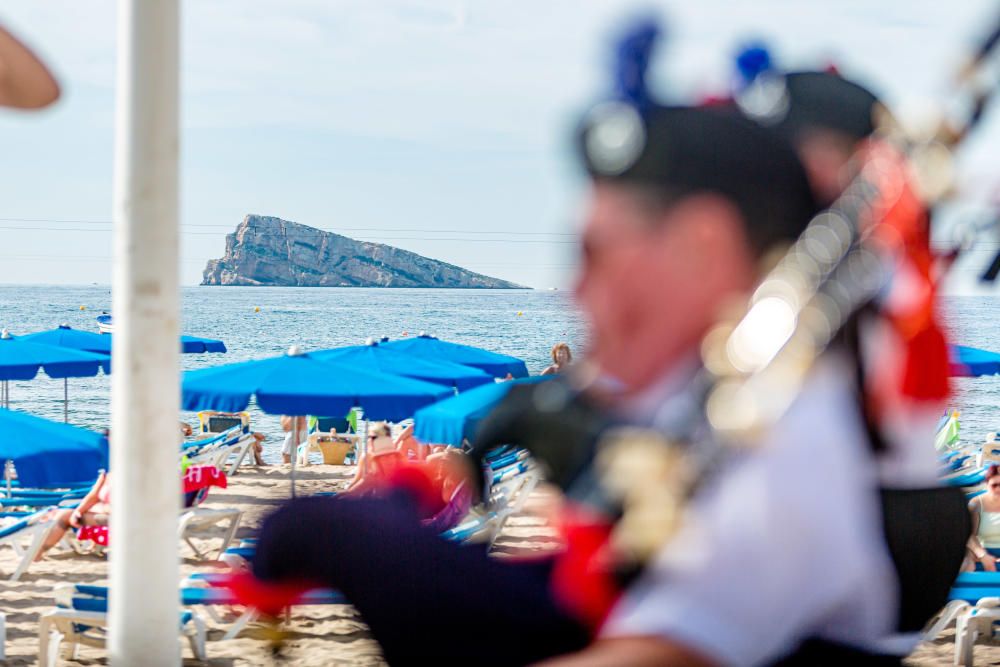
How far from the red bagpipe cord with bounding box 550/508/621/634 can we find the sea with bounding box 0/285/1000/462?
0.18 metres

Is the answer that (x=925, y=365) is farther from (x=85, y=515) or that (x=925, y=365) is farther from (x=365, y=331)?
(x=365, y=331)

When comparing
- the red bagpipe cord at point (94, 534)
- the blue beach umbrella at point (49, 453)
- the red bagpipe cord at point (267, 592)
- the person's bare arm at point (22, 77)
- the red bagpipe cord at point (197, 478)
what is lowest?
the red bagpipe cord at point (94, 534)

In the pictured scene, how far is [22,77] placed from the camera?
160 cm

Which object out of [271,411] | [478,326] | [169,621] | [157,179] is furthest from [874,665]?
[478,326]

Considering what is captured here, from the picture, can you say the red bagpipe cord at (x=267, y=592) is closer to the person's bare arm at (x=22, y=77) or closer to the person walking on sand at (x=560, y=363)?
the person walking on sand at (x=560, y=363)

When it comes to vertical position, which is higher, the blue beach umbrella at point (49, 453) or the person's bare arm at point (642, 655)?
the person's bare arm at point (642, 655)

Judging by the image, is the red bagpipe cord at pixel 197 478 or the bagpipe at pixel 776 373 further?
the red bagpipe cord at pixel 197 478

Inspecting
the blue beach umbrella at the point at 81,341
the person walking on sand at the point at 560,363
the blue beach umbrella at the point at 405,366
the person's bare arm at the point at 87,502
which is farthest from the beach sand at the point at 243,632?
the blue beach umbrella at the point at 81,341

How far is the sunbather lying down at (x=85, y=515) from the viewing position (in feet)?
38.2

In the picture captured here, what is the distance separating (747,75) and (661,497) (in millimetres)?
497

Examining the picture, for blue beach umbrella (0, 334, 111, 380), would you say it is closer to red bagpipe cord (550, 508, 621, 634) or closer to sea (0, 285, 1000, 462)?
sea (0, 285, 1000, 462)

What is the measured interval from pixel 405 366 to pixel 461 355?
2.89 metres

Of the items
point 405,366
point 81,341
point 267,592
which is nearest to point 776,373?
point 267,592

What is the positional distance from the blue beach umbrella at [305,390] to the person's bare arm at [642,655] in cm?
1013
